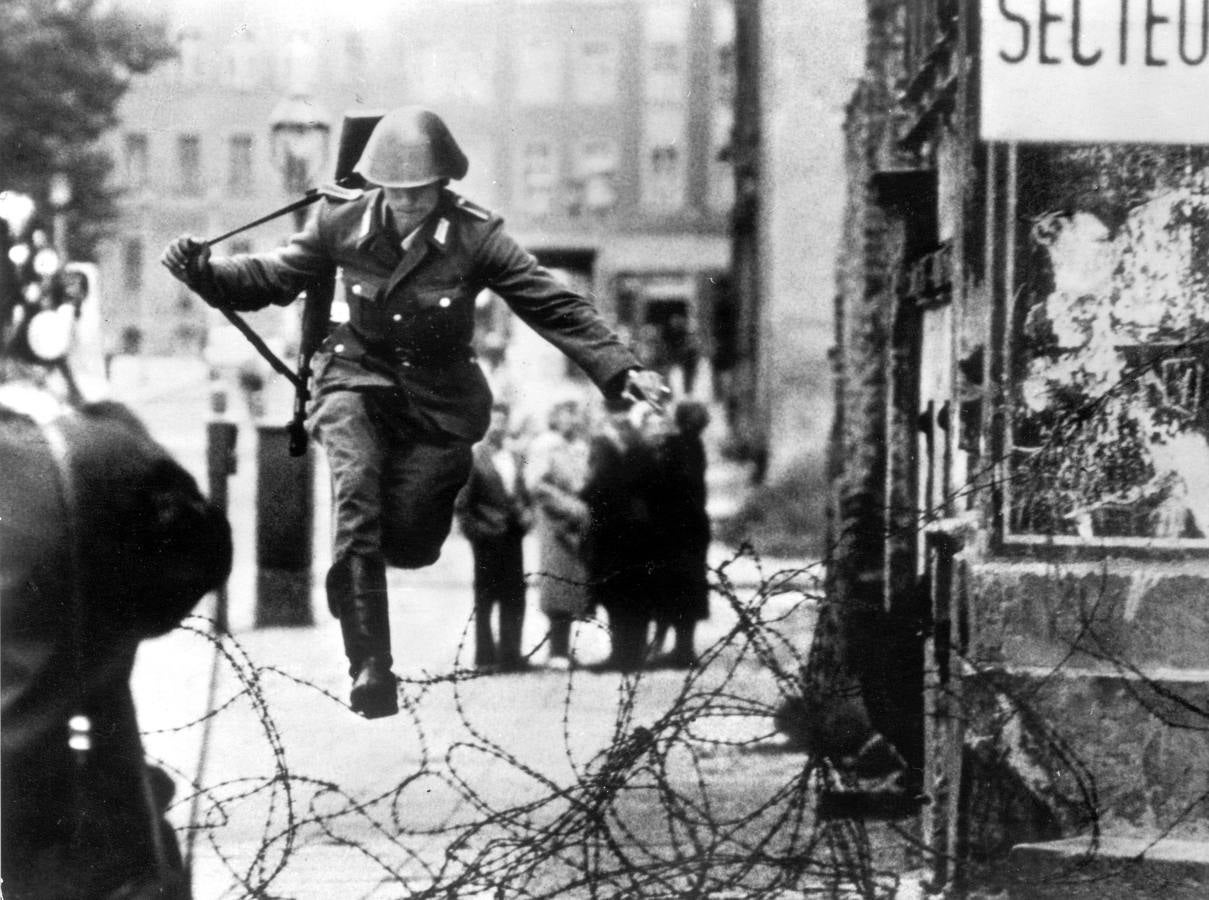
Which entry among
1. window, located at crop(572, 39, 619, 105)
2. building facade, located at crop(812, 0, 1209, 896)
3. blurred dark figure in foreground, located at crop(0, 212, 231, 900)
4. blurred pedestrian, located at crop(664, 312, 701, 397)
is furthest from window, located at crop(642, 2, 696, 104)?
blurred dark figure in foreground, located at crop(0, 212, 231, 900)

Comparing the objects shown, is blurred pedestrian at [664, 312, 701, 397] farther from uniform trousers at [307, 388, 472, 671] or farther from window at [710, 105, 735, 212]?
uniform trousers at [307, 388, 472, 671]

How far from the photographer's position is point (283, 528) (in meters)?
5.17

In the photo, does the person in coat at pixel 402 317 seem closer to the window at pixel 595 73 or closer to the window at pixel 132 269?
the window at pixel 132 269

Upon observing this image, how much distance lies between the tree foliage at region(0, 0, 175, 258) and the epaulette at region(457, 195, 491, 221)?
3.52 feet

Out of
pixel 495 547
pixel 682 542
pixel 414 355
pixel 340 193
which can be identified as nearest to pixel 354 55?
pixel 340 193

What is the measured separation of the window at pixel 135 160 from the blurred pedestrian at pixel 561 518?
1.42 meters

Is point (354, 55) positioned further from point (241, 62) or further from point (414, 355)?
point (414, 355)

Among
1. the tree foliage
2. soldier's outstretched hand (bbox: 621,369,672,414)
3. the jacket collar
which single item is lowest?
soldier's outstretched hand (bbox: 621,369,672,414)

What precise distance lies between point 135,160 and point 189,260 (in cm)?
62

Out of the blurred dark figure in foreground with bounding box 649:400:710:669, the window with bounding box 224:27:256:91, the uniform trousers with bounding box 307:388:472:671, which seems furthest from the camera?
the window with bounding box 224:27:256:91

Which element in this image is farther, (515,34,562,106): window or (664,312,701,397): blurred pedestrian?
(664,312,701,397): blurred pedestrian

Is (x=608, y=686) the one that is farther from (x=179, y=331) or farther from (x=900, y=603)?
(x=179, y=331)

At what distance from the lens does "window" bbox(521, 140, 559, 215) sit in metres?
5.07

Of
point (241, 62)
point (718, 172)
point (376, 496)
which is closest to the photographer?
point (376, 496)
